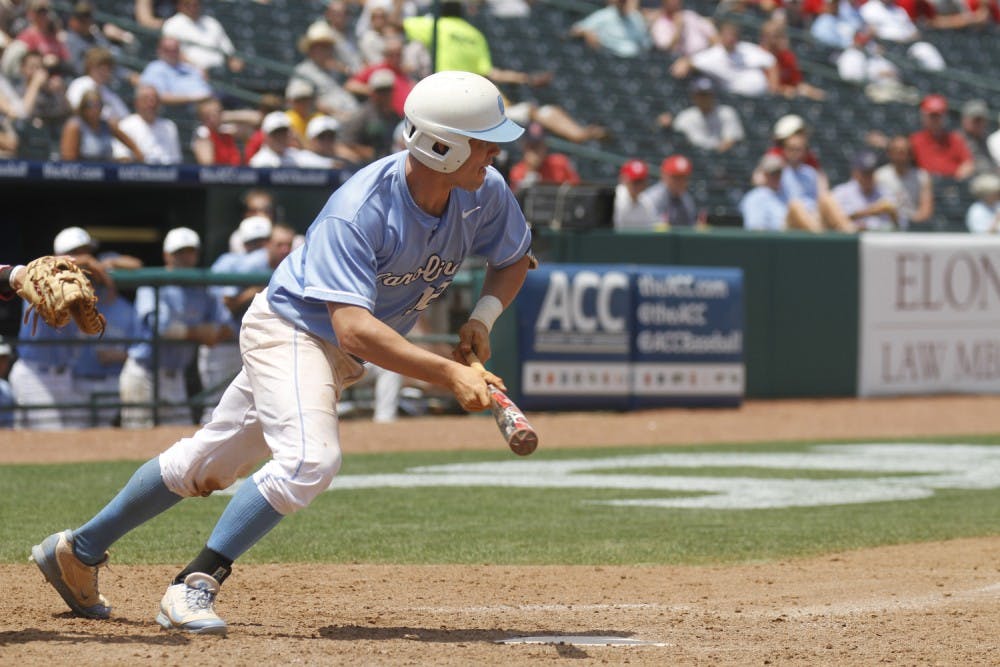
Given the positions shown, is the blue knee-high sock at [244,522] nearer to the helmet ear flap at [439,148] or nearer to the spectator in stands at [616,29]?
the helmet ear flap at [439,148]

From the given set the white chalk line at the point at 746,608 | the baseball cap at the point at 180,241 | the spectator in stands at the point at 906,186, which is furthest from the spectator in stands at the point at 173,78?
the white chalk line at the point at 746,608

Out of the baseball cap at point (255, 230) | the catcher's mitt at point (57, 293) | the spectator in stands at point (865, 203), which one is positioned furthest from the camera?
the spectator in stands at point (865, 203)

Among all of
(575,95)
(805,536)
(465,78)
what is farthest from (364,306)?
(575,95)

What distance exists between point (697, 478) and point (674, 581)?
3477mm

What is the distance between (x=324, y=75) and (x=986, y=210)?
7088 millimetres

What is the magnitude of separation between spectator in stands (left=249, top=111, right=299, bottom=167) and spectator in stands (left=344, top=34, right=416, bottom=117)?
1.65m

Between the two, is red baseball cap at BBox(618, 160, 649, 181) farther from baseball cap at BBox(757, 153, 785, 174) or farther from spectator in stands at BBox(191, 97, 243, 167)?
spectator in stands at BBox(191, 97, 243, 167)

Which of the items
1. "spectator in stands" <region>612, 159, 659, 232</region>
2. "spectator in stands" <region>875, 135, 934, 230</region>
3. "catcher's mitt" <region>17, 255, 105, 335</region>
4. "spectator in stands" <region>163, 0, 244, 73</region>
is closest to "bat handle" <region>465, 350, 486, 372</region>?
"catcher's mitt" <region>17, 255, 105, 335</region>

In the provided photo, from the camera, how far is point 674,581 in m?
6.13

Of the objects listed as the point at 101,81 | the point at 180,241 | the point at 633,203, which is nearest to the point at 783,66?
the point at 633,203

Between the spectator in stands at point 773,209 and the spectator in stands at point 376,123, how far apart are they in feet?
12.2

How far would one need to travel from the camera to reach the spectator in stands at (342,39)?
52.4 ft

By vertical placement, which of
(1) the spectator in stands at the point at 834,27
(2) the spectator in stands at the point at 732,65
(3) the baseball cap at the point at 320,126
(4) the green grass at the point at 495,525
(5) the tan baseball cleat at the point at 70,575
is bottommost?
(4) the green grass at the point at 495,525

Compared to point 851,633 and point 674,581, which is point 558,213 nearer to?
point 674,581
